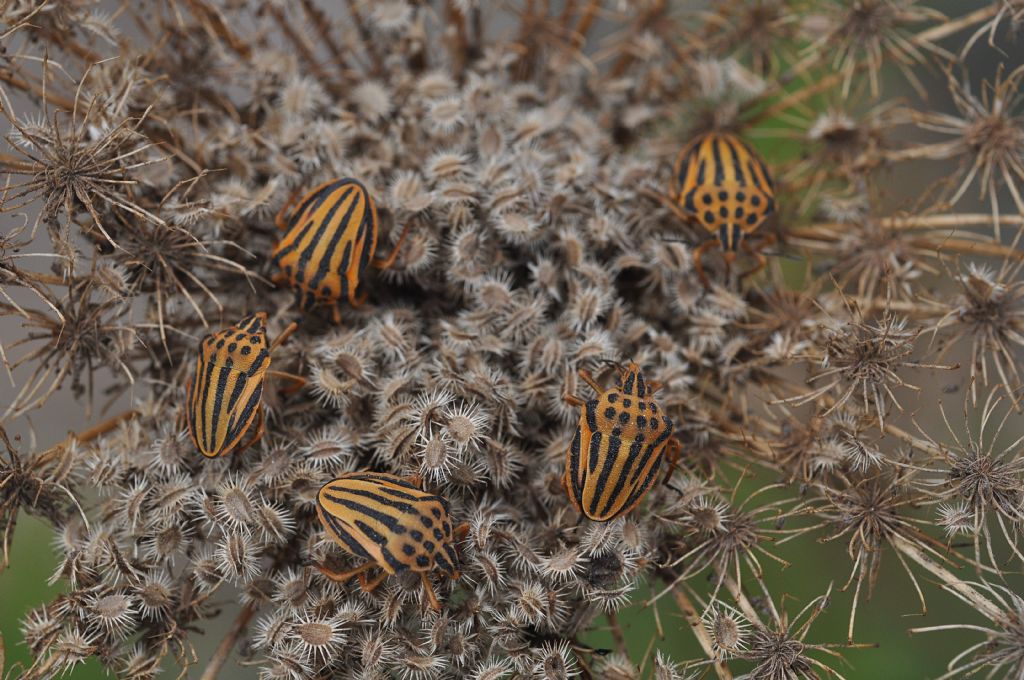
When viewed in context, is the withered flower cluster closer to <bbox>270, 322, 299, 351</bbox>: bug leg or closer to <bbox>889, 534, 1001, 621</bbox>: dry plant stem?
<bbox>889, 534, 1001, 621</bbox>: dry plant stem

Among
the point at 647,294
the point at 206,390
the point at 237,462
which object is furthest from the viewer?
the point at 647,294

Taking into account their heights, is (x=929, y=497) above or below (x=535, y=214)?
below

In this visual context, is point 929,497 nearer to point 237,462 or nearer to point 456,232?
point 456,232

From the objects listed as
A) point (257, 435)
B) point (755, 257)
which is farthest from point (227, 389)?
point (755, 257)

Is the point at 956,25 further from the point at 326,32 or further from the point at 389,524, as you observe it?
the point at 389,524

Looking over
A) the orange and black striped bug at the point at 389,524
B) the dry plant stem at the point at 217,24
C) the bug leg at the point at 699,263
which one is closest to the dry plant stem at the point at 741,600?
the orange and black striped bug at the point at 389,524

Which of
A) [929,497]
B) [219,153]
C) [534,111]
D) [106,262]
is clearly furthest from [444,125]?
[929,497]
